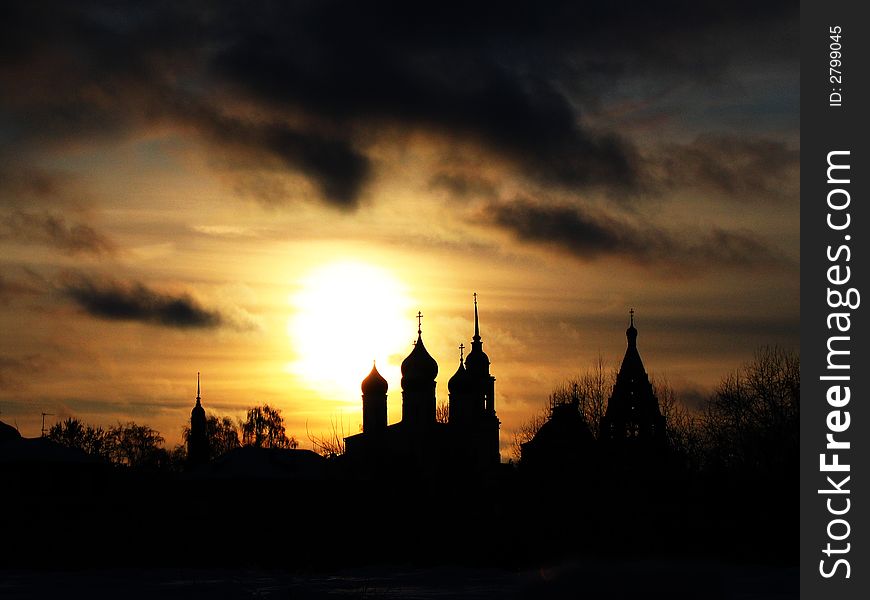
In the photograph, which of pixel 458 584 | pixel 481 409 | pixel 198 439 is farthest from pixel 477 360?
pixel 458 584

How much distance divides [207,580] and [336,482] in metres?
20.6

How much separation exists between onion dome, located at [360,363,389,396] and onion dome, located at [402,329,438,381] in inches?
77.8

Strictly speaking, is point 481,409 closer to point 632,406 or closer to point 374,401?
point 374,401

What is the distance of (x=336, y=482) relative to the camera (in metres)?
42.0

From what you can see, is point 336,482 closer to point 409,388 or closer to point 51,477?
point 51,477

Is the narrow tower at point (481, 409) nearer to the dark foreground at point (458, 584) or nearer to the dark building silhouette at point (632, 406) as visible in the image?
the dark building silhouette at point (632, 406)

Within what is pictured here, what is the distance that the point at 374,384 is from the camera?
3561 inches

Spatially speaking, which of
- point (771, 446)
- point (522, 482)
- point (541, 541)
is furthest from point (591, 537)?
point (771, 446)

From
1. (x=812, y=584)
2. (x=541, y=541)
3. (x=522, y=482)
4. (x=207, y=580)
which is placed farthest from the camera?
(x=522, y=482)

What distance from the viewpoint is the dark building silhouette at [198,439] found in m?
109

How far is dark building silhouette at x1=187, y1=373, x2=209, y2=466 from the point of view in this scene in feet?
358

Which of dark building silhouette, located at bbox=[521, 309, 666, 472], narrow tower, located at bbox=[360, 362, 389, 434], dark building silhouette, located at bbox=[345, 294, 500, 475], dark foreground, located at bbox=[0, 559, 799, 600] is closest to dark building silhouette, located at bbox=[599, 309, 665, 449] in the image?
dark building silhouette, located at bbox=[521, 309, 666, 472]

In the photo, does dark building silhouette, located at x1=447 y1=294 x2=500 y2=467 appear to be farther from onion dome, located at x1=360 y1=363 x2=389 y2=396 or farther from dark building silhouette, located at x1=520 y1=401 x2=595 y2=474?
dark building silhouette, located at x1=520 y1=401 x2=595 y2=474

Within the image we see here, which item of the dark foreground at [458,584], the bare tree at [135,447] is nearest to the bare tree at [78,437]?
the bare tree at [135,447]
